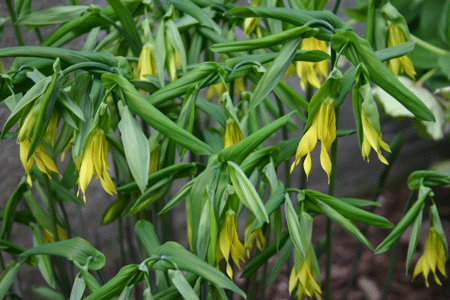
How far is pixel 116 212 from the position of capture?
0.71 m

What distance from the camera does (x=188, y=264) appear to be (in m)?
0.48

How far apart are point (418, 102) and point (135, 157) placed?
0.99 feet

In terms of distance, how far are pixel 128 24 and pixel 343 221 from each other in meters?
0.40

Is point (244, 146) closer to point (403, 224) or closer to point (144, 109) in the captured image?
point (144, 109)

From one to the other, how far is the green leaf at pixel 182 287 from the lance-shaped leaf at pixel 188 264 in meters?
0.01

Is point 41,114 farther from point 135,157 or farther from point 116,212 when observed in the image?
point 116,212

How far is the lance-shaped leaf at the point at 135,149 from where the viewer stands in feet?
1.49

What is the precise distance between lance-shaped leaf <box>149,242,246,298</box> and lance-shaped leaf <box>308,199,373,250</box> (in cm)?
15

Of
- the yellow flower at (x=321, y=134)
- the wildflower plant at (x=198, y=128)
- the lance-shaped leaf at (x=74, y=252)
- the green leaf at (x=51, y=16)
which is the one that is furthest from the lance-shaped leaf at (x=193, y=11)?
the lance-shaped leaf at (x=74, y=252)

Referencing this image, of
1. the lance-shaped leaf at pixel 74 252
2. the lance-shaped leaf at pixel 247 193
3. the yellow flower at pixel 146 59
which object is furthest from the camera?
the yellow flower at pixel 146 59

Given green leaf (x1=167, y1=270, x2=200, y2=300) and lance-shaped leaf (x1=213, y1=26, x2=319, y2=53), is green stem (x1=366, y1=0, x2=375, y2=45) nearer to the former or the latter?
lance-shaped leaf (x1=213, y1=26, x2=319, y2=53)

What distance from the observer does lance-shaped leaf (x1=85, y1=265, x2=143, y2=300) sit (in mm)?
464

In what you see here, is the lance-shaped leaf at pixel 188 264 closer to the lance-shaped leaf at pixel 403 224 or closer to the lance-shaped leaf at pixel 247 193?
the lance-shaped leaf at pixel 247 193

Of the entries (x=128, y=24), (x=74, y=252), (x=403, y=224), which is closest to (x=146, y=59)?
(x=128, y=24)
